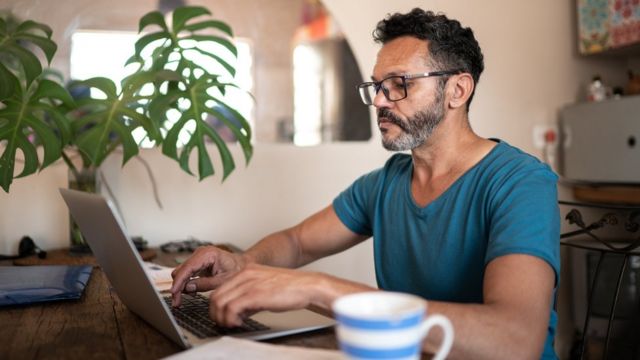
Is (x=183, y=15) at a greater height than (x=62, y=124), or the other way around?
(x=183, y=15)

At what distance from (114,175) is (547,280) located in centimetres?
153

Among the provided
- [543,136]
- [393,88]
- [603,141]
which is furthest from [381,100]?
[543,136]

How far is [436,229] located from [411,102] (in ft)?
0.94

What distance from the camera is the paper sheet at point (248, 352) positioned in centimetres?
77

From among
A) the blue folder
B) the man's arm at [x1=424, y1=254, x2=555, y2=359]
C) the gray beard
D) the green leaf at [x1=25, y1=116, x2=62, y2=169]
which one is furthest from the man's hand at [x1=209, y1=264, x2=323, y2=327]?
the green leaf at [x1=25, y1=116, x2=62, y2=169]

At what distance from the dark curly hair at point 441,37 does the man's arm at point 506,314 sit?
56 centimetres

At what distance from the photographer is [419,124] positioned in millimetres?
1396

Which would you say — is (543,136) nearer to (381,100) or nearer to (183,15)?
(381,100)

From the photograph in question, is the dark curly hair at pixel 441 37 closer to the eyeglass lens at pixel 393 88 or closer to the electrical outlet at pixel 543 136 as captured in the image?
the eyeglass lens at pixel 393 88

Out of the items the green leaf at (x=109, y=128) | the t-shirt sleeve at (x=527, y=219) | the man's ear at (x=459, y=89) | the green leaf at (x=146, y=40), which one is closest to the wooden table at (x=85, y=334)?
the t-shirt sleeve at (x=527, y=219)

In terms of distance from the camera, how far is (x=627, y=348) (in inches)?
89.3

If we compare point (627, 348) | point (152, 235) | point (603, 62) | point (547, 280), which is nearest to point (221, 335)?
point (547, 280)

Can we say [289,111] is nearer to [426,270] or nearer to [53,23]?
[53,23]

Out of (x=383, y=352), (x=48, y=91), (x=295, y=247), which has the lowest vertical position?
(x=295, y=247)
